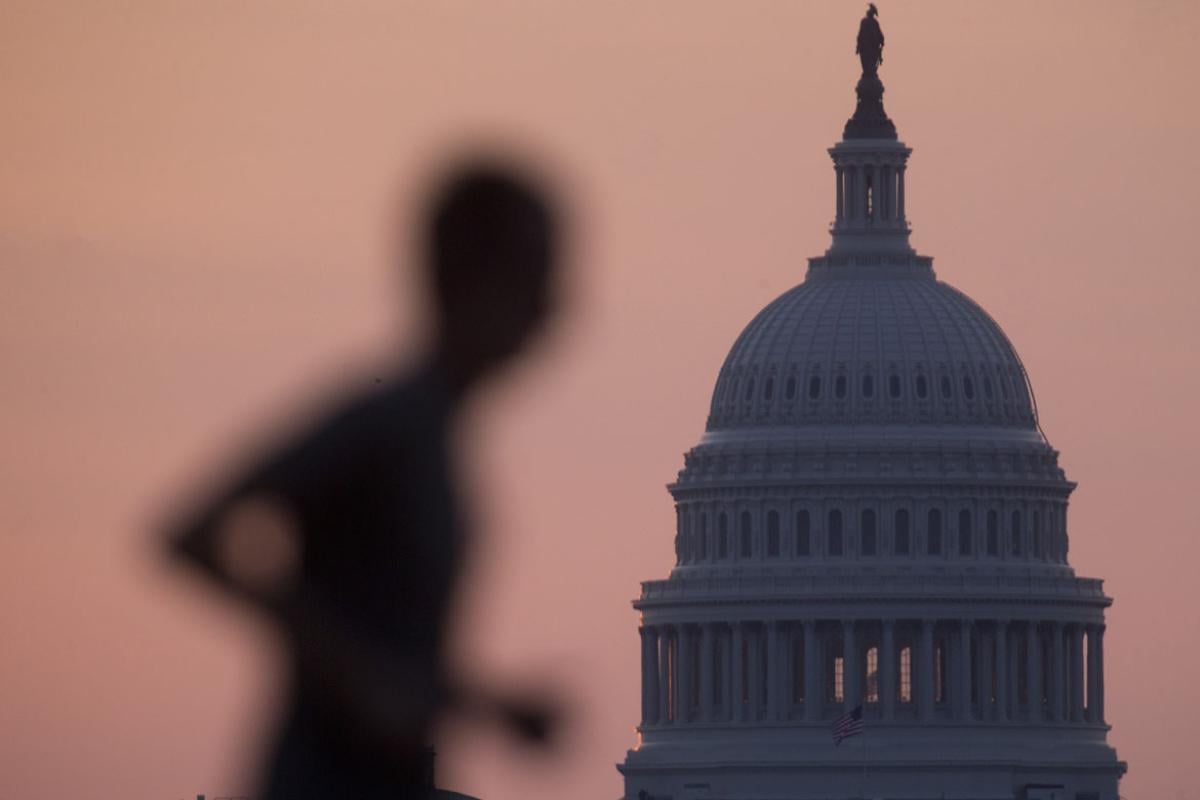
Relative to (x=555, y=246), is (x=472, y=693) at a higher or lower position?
lower

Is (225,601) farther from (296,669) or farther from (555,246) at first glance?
(555,246)

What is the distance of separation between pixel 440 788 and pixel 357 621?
24.2 inches

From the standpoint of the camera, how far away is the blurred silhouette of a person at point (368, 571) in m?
14.3

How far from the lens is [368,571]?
569 inches

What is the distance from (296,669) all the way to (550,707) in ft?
2.41

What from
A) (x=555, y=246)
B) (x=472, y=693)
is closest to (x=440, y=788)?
(x=472, y=693)

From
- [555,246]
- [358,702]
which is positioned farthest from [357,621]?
[555,246]

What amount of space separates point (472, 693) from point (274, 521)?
0.77m

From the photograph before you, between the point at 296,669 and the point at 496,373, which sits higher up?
the point at 496,373

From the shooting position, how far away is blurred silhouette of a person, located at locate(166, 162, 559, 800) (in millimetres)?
14312

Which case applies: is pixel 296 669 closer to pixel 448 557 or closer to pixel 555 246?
pixel 448 557

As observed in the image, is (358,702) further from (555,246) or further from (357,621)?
(555,246)

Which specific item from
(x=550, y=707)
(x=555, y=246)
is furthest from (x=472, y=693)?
(x=555, y=246)

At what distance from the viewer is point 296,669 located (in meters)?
14.5
